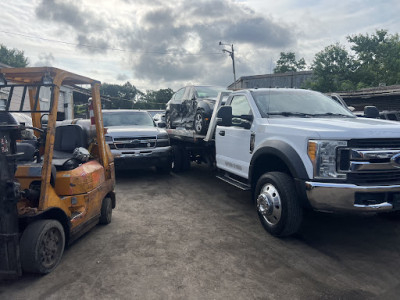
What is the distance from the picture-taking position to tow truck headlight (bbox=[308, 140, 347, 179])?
3.57 m

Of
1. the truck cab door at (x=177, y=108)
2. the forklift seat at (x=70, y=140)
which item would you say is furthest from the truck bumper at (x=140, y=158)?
the forklift seat at (x=70, y=140)

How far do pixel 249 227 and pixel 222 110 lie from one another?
192 centimetres

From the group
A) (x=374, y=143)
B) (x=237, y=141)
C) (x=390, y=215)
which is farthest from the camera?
(x=237, y=141)

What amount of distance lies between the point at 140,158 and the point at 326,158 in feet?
16.4

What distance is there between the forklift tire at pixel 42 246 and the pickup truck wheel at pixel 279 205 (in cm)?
253

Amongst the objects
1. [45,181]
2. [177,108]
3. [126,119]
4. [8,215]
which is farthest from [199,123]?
[8,215]

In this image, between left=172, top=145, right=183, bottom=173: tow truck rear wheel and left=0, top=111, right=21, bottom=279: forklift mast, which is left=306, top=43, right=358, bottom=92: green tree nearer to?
left=172, top=145, right=183, bottom=173: tow truck rear wheel

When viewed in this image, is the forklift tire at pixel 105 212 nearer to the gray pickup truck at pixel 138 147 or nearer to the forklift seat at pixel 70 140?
the forklift seat at pixel 70 140

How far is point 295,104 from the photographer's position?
5180mm

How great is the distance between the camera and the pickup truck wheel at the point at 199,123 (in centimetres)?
741

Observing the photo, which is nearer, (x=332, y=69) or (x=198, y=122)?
(x=198, y=122)

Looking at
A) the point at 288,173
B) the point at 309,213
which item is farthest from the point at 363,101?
the point at 288,173

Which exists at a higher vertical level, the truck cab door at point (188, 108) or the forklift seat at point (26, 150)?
the truck cab door at point (188, 108)

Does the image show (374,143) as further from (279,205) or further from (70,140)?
(70,140)
